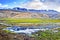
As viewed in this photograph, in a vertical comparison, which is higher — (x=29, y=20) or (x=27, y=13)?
(x=27, y=13)

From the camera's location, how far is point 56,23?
5234 mm

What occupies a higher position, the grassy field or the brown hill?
the brown hill

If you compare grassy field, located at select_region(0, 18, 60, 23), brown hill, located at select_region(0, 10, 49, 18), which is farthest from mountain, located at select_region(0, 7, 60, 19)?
grassy field, located at select_region(0, 18, 60, 23)

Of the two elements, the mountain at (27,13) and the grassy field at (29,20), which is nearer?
the grassy field at (29,20)

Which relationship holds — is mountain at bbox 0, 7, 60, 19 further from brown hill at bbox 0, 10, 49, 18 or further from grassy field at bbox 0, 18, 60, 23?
grassy field at bbox 0, 18, 60, 23

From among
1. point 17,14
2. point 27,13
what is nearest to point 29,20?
point 27,13

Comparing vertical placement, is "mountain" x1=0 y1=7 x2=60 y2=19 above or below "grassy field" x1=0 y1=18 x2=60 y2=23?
above

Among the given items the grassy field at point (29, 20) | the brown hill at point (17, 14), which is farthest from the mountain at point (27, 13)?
the grassy field at point (29, 20)

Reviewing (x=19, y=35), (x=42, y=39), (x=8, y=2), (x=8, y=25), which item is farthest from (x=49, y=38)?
(x=8, y=2)

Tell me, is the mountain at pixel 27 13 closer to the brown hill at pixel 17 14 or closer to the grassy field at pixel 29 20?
the brown hill at pixel 17 14

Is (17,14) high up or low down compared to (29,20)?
up

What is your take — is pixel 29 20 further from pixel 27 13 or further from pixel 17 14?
pixel 17 14

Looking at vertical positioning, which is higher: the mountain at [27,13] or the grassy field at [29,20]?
the mountain at [27,13]

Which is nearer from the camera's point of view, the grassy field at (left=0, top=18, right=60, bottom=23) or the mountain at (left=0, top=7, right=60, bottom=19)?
the grassy field at (left=0, top=18, right=60, bottom=23)
